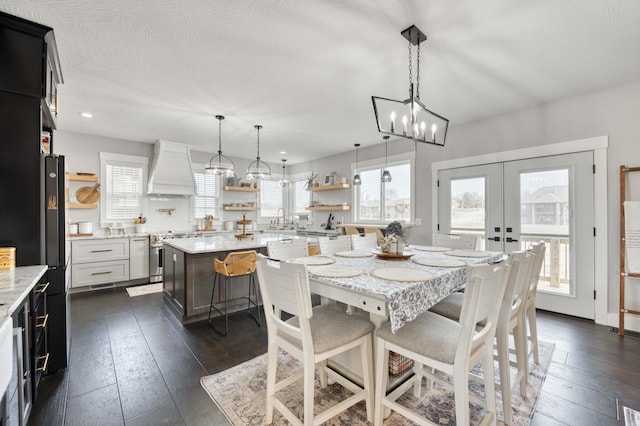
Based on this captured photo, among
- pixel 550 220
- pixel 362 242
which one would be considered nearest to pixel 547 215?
pixel 550 220

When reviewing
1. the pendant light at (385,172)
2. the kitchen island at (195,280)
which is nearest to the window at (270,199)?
the pendant light at (385,172)

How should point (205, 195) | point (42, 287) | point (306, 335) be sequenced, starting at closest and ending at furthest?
point (306, 335) < point (42, 287) < point (205, 195)

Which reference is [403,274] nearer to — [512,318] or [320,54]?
[512,318]

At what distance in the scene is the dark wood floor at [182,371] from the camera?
5.81 feet

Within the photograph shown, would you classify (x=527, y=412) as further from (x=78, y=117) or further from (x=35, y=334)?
(x=78, y=117)

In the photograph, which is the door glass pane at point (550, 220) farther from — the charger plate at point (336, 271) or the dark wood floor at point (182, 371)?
the charger plate at point (336, 271)

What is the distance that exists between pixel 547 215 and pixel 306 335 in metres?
3.66

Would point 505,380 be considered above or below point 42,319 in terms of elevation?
below

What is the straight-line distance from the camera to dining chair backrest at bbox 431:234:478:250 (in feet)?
10.0

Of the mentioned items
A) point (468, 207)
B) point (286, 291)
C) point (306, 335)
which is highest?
point (468, 207)

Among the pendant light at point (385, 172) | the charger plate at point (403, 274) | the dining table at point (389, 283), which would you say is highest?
the pendant light at point (385, 172)

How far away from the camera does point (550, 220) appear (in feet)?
11.5

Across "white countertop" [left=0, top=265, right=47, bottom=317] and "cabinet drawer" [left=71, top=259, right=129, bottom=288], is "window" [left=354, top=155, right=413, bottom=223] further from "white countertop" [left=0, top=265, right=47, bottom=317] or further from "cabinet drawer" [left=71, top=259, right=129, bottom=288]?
"white countertop" [left=0, top=265, right=47, bottom=317]

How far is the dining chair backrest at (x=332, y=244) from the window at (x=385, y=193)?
93.6 inches
